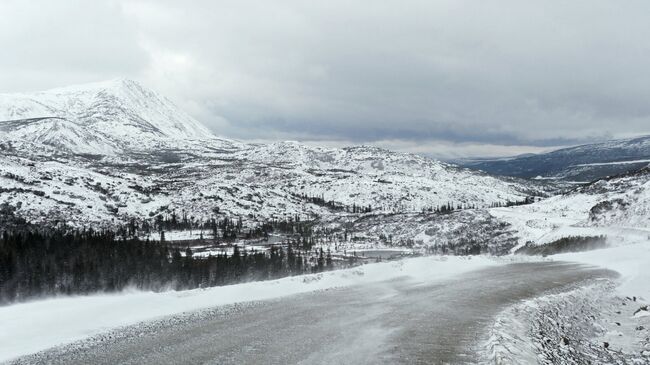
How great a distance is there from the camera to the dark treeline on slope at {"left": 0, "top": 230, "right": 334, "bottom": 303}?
80875 mm

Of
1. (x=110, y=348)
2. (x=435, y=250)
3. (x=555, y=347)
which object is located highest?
(x=110, y=348)

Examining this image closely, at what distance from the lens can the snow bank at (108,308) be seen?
19031 millimetres

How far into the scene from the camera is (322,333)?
1933cm

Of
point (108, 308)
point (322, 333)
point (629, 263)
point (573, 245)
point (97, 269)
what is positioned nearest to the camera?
point (322, 333)

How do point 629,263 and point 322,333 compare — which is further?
point 629,263

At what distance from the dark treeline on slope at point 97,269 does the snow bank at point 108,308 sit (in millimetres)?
59532

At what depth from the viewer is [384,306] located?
2556 centimetres

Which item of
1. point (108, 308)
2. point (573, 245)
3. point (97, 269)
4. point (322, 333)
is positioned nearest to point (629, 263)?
point (322, 333)

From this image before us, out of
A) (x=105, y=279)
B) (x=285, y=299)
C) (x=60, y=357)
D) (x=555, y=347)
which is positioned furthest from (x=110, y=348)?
(x=105, y=279)

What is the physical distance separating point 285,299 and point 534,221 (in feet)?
587

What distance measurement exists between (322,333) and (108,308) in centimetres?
1140

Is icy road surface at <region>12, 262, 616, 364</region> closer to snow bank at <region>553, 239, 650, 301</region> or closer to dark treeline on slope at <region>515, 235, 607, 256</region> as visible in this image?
snow bank at <region>553, 239, 650, 301</region>

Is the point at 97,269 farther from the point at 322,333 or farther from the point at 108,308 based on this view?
the point at 322,333

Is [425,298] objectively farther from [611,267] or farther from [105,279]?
[105,279]
